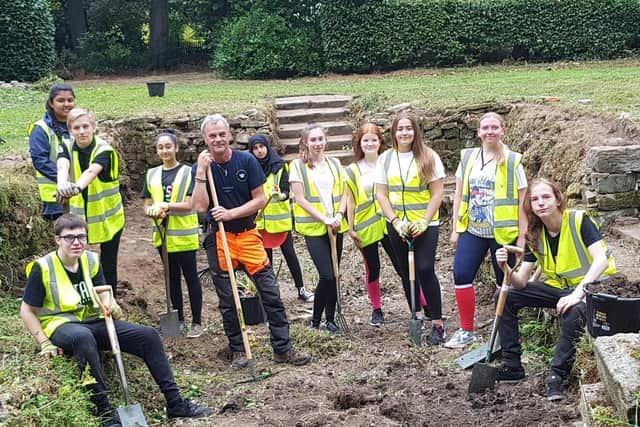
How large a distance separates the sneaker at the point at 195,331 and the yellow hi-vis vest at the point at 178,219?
2.34 feet

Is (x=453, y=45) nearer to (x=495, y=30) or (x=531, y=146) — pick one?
(x=495, y=30)

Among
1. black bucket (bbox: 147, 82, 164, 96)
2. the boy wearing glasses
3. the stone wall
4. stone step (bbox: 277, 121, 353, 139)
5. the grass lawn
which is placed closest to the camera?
the boy wearing glasses

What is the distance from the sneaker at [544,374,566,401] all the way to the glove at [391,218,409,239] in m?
1.99

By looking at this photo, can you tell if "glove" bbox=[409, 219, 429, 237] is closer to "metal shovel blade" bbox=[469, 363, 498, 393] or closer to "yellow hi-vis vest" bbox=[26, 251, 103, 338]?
"metal shovel blade" bbox=[469, 363, 498, 393]

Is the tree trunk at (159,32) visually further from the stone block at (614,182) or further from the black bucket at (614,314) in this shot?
the black bucket at (614,314)

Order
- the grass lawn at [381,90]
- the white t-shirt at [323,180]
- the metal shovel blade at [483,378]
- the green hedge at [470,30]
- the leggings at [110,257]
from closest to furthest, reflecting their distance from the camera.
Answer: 1. the metal shovel blade at [483,378]
2. the leggings at [110,257]
3. the white t-shirt at [323,180]
4. the grass lawn at [381,90]
5. the green hedge at [470,30]

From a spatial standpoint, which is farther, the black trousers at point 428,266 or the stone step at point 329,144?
the stone step at point 329,144

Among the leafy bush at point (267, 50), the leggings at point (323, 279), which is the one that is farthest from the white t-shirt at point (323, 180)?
the leafy bush at point (267, 50)

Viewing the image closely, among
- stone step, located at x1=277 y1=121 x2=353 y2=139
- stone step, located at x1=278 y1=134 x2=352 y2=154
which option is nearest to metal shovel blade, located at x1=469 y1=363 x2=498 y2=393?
stone step, located at x1=278 y1=134 x2=352 y2=154

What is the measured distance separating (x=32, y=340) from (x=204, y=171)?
5.94ft

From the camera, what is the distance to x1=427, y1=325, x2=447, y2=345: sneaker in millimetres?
7031

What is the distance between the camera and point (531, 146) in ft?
33.1

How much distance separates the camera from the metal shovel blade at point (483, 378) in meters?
5.66

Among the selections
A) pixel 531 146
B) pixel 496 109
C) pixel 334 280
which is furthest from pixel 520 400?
pixel 496 109
